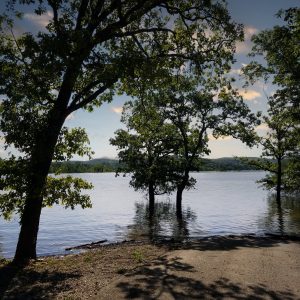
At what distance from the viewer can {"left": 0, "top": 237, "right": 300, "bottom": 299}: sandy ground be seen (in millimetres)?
11258

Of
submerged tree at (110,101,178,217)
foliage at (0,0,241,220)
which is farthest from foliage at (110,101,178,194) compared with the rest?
foliage at (0,0,241,220)

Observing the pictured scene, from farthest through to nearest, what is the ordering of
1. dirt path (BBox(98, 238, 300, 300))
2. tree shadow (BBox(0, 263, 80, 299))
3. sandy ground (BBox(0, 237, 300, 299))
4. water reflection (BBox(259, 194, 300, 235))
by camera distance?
Result: water reflection (BBox(259, 194, 300, 235)), tree shadow (BBox(0, 263, 80, 299)), sandy ground (BBox(0, 237, 300, 299)), dirt path (BBox(98, 238, 300, 300))

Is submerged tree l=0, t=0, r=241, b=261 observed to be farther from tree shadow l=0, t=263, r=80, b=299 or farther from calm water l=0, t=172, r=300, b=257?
calm water l=0, t=172, r=300, b=257

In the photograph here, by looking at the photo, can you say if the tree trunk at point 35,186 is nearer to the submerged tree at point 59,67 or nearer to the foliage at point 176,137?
the submerged tree at point 59,67

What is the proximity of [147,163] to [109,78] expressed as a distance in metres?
32.0

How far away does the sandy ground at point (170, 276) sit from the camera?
11.3 m

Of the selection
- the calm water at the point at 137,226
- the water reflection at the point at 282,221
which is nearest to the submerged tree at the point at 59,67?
the calm water at the point at 137,226

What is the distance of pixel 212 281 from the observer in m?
12.3

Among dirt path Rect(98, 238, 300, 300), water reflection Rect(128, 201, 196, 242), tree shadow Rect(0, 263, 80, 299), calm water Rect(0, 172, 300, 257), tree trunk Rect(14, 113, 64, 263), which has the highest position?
tree trunk Rect(14, 113, 64, 263)

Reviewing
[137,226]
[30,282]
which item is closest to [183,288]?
[30,282]

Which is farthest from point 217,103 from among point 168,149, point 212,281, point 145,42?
point 212,281

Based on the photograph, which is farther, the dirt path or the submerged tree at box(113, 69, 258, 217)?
the submerged tree at box(113, 69, 258, 217)

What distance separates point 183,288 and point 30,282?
5.41m

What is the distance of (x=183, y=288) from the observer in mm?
11539
